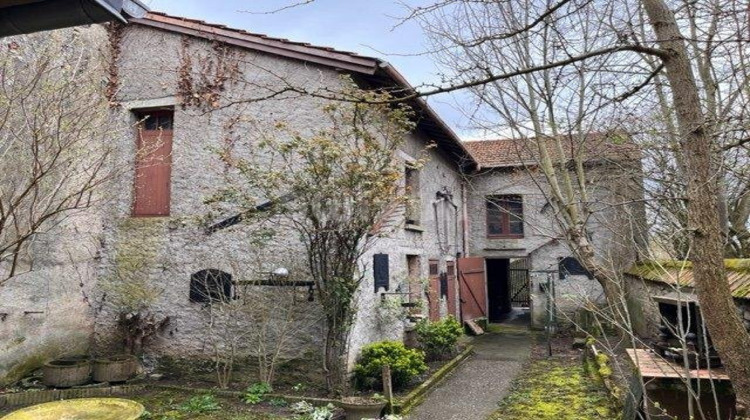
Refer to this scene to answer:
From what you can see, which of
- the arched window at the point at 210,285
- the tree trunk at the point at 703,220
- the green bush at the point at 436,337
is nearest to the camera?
the tree trunk at the point at 703,220

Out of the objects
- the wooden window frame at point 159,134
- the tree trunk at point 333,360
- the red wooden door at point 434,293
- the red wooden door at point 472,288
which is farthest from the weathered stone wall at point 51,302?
the red wooden door at point 472,288

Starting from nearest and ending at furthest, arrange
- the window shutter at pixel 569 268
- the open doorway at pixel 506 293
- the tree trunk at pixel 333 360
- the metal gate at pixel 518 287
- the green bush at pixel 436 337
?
the tree trunk at pixel 333 360 < the green bush at pixel 436 337 < the window shutter at pixel 569 268 < the open doorway at pixel 506 293 < the metal gate at pixel 518 287

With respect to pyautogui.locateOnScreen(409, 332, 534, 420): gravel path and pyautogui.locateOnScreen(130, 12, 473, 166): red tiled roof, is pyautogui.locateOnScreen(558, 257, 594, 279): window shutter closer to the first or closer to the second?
pyautogui.locateOnScreen(409, 332, 534, 420): gravel path

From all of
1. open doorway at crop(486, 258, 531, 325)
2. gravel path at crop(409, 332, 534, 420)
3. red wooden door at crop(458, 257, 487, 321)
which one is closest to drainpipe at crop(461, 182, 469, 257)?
red wooden door at crop(458, 257, 487, 321)

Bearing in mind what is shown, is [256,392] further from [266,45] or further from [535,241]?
[535,241]

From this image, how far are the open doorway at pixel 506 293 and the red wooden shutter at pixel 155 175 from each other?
11.3m

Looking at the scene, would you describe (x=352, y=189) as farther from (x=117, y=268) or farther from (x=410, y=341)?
(x=117, y=268)

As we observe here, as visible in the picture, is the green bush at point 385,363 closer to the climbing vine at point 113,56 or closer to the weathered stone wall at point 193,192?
the weathered stone wall at point 193,192

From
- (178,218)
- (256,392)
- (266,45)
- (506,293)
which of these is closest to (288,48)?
(266,45)

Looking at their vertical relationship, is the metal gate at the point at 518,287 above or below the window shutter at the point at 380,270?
below

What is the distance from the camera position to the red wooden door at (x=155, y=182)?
8.56 m

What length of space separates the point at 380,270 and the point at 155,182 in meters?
4.36

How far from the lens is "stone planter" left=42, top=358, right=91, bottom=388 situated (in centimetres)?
698

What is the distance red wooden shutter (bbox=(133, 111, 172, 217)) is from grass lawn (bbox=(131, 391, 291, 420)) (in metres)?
3.20
